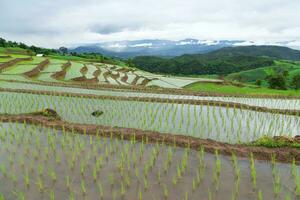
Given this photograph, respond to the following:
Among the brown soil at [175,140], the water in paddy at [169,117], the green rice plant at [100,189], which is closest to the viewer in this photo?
the green rice plant at [100,189]

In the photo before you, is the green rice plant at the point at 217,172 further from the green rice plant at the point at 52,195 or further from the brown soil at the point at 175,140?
the green rice plant at the point at 52,195

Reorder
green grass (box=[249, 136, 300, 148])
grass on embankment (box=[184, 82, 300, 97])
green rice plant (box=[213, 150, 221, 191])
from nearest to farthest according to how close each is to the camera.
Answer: green rice plant (box=[213, 150, 221, 191]) → green grass (box=[249, 136, 300, 148]) → grass on embankment (box=[184, 82, 300, 97])

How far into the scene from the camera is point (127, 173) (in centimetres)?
612

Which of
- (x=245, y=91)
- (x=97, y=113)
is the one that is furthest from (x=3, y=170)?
(x=245, y=91)

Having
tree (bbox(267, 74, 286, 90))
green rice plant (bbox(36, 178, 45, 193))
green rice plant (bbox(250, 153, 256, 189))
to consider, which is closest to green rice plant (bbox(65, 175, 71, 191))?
green rice plant (bbox(36, 178, 45, 193))

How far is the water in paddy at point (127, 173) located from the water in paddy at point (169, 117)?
2.00 meters

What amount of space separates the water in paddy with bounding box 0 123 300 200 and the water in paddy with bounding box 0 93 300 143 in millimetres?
1996

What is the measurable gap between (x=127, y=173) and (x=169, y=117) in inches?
196

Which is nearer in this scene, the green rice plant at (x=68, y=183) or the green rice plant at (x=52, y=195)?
the green rice plant at (x=52, y=195)

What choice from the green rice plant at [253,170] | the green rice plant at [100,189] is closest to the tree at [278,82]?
the green rice plant at [253,170]

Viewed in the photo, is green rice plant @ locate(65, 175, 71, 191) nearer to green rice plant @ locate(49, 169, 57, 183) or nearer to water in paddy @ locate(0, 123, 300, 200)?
water in paddy @ locate(0, 123, 300, 200)

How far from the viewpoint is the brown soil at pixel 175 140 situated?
7195mm

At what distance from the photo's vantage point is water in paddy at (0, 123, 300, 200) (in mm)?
5418

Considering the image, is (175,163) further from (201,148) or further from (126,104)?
(126,104)
